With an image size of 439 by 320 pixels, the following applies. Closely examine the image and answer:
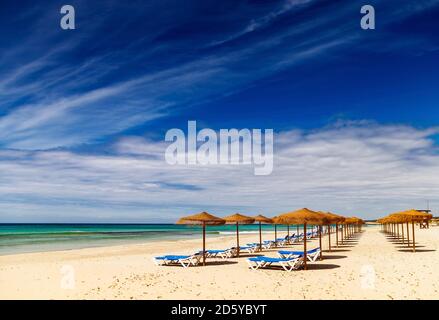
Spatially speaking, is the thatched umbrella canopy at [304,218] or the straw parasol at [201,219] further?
the straw parasol at [201,219]

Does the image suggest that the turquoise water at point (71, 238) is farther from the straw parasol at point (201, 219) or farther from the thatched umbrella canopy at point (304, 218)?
the thatched umbrella canopy at point (304, 218)

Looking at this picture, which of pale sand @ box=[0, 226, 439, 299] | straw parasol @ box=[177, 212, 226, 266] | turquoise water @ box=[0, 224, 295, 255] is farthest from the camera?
turquoise water @ box=[0, 224, 295, 255]

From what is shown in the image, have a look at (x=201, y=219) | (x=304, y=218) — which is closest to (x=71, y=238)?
(x=201, y=219)

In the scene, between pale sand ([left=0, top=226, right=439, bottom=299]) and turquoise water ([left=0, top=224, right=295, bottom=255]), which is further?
turquoise water ([left=0, top=224, right=295, bottom=255])

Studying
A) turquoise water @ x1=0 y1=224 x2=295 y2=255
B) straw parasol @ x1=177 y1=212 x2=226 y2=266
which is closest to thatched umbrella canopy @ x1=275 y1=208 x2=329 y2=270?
straw parasol @ x1=177 y1=212 x2=226 y2=266

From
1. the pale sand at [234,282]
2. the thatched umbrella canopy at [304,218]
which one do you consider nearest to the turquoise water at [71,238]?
the pale sand at [234,282]

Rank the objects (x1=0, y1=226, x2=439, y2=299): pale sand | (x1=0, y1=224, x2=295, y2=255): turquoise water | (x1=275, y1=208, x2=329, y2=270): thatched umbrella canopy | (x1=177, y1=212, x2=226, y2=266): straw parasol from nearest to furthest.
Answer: (x1=0, y1=226, x2=439, y2=299): pale sand
(x1=275, y1=208, x2=329, y2=270): thatched umbrella canopy
(x1=177, y1=212, x2=226, y2=266): straw parasol
(x1=0, y1=224, x2=295, y2=255): turquoise water

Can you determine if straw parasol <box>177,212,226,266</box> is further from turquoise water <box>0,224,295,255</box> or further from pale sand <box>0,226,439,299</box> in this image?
turquoise water <box>0,224,295,255</box>

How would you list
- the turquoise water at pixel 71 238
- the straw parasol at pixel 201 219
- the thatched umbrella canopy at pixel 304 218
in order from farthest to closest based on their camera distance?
the turquoise water at pixel 71 238 < the straw parasol at pixel 201 219 < the thatched umbrella canopy at pixel 304 218

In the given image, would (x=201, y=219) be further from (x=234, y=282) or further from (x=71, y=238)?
(x=71, y=238)

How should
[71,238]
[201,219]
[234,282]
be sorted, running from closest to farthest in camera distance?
[234,282] < [201,219] < [71,238]
